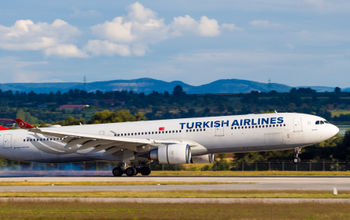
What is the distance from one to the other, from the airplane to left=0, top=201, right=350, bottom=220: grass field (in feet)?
57.4

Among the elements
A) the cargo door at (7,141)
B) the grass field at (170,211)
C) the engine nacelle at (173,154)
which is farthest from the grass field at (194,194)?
the cargo door at (7,141)

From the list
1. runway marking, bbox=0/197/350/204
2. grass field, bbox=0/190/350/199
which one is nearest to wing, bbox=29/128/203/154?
grass field, bbox=0/190/350/199

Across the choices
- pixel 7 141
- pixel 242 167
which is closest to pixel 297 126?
pixel 242 167

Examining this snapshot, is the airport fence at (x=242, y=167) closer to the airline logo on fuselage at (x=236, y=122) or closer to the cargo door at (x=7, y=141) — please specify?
the cargo door at (x=7, y=141)

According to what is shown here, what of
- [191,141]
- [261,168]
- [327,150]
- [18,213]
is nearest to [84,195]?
[18,213]

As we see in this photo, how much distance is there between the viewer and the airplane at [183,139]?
4522 cm

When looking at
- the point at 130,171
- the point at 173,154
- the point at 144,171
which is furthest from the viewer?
the point at 144,171

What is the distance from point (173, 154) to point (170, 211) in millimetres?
19290

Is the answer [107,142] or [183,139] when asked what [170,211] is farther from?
[183,139]

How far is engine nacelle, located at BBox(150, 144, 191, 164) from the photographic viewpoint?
146ft

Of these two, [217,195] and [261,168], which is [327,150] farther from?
[217,195]

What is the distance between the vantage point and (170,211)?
25.2 meters

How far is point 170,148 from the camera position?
44.7m

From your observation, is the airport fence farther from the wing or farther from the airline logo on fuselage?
the airline logo on fuselage
